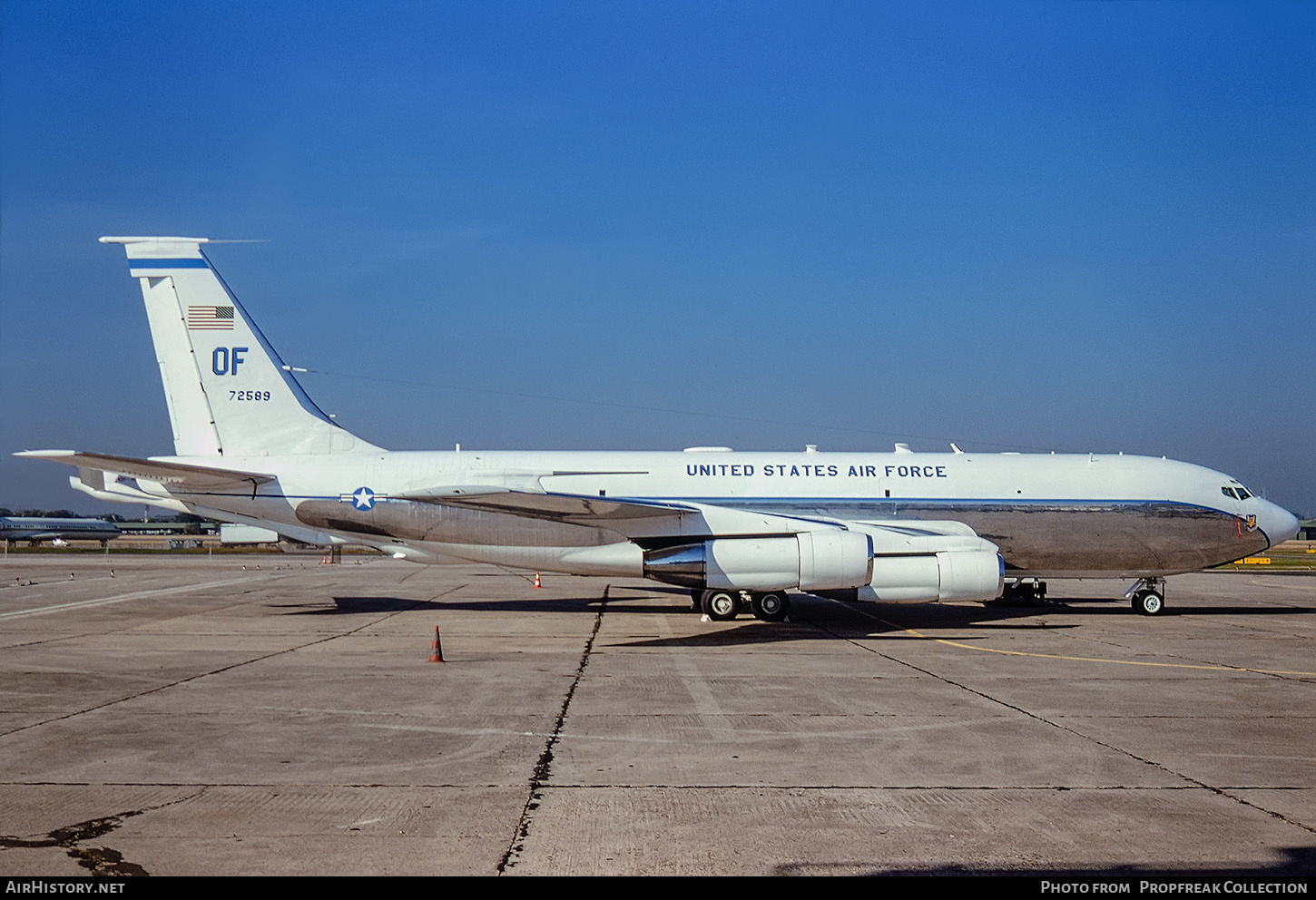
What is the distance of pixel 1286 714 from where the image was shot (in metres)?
11.3

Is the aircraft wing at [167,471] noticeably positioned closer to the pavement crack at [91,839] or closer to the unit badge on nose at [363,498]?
the unit badge on nose at [363,498]

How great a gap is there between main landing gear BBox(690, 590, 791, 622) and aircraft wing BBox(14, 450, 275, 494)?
1008cm

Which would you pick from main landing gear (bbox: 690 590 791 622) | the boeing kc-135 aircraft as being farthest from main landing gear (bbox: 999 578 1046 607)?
main landing gear (bbox: 690 590 791 622)

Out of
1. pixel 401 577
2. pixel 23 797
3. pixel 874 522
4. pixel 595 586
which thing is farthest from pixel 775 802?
pixel 401 577

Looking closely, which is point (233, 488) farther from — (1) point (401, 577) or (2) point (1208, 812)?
(2) point (1208, 812)

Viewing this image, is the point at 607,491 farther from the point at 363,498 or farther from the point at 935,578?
the point at 935,578

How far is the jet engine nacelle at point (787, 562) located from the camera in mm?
19078

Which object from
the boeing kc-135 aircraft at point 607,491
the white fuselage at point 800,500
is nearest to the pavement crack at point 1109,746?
the boeing kc-135 aircraft at point 607,491

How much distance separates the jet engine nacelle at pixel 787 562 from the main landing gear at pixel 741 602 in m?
1.96

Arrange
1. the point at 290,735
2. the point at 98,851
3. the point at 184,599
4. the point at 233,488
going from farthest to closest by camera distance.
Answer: the point at 184,599, the point at 233,488, the point at 290,735, the point at 98,851

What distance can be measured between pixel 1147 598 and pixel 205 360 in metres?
22.9

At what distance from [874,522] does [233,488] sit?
561 inches

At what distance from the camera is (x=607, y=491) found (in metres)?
22.7
